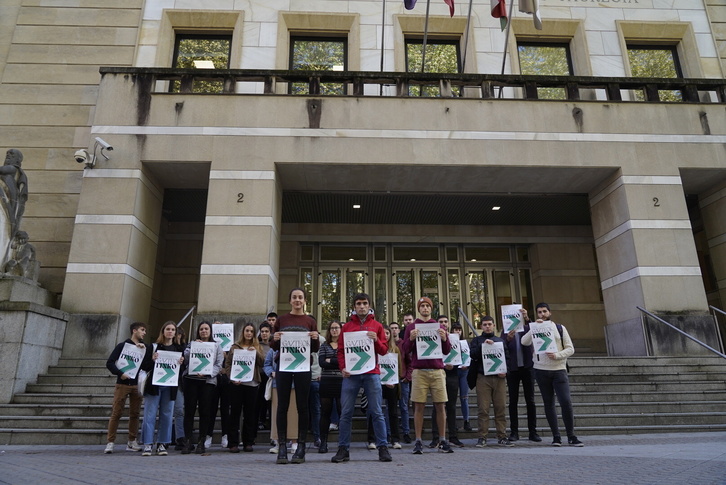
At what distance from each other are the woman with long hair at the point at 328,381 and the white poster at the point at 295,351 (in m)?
1.22

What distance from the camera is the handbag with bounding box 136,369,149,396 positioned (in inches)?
292

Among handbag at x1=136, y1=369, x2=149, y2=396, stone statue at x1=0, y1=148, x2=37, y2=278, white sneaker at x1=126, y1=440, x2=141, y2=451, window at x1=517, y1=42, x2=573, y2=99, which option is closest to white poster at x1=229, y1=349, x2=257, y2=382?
handbag at x1=136, y1=369, x2=149, y2=396

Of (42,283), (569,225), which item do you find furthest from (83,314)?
(569,225)

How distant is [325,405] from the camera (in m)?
7.48

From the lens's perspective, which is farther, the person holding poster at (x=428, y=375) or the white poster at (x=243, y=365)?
the white poster at (x=243, y=365)

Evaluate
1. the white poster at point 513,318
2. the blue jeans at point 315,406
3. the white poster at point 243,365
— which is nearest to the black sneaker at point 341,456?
the blue jeans at point 315,406

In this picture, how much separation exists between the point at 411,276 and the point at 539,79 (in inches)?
329

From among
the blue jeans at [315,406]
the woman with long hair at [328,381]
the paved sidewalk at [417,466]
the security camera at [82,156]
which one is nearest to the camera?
the paved sidewalk at [417,466]

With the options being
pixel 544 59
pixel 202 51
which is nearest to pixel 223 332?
pixel 202 51

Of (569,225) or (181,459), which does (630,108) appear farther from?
(181,459)

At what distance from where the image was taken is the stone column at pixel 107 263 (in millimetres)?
12031

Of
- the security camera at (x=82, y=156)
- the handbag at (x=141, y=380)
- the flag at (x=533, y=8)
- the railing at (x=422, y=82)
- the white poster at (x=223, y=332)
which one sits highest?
Result: the flag at (x=533, y=8)

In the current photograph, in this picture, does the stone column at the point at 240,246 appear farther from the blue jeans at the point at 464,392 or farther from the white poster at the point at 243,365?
the blue jeans at the point at 464,392

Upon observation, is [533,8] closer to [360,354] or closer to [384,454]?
[360,354]
